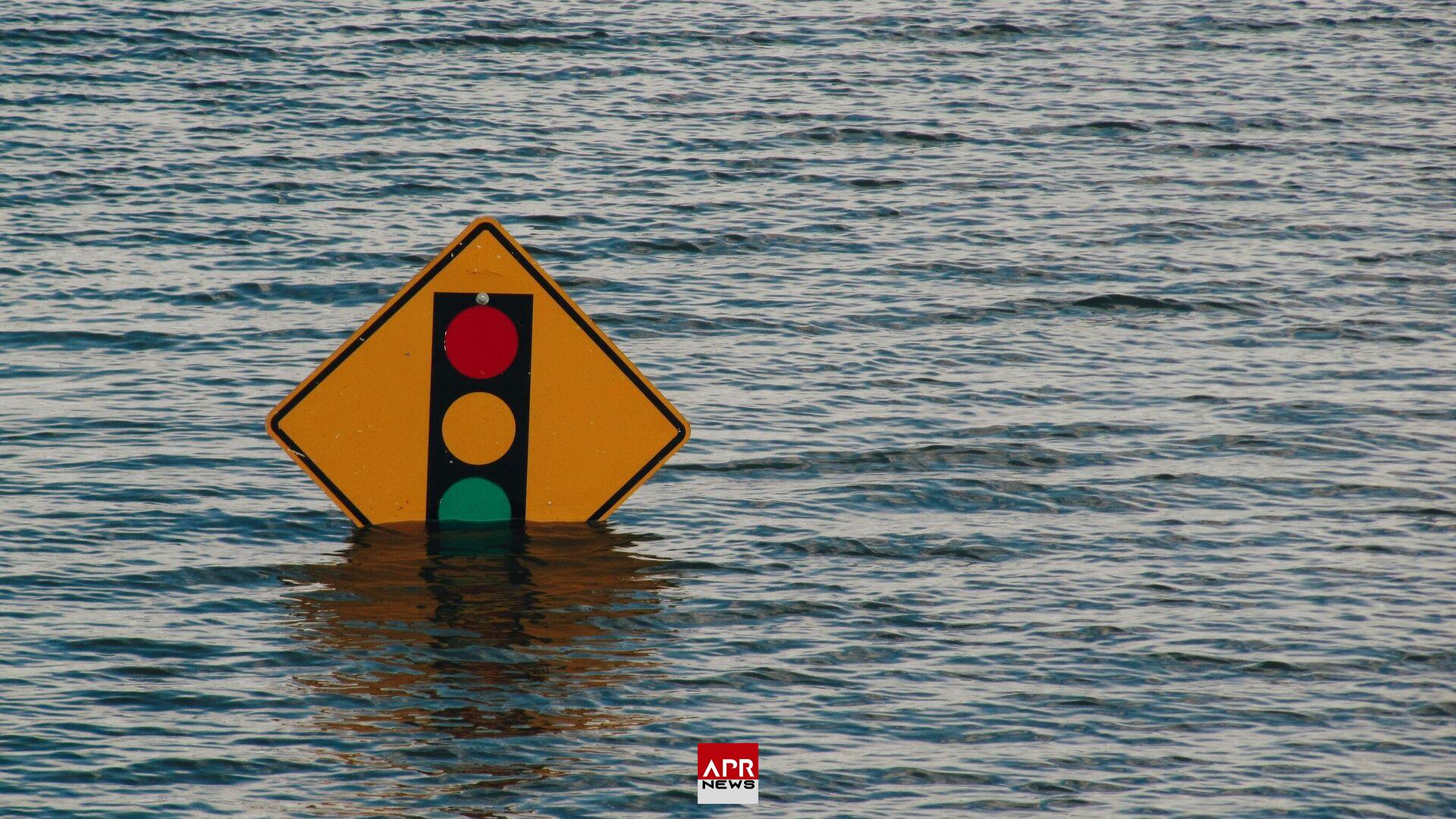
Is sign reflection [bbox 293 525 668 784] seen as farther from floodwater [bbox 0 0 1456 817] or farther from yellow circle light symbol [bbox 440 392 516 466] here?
yellow circle light symbol [bbox 440 392 516 466]

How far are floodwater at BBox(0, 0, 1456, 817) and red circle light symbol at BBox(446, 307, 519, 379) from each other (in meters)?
0.88

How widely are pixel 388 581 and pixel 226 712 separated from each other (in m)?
1.64

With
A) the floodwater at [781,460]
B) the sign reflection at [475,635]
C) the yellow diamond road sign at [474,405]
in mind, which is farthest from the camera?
the yellow diamond road sign at [474,405]

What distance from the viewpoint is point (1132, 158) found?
21172 mm

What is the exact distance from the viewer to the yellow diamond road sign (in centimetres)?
905

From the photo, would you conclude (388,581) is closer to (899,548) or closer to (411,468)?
(411,468)

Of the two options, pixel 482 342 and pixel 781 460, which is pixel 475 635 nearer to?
pixel 482 342

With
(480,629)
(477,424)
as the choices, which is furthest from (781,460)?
(480,629)

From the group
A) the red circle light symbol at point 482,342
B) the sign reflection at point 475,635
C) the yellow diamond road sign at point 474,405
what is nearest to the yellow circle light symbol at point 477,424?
the yellow diamond road sign at point 474,405

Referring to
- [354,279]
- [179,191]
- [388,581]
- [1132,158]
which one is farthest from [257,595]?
[1132,158]

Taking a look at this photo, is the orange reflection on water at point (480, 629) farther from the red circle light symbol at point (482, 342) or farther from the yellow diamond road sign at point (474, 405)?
the red circle light symbol at point (482, 342)

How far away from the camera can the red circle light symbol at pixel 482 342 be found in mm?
9078

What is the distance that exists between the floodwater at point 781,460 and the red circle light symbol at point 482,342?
2.90 ft

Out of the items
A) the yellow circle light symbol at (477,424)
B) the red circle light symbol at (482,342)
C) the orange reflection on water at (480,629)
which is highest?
the red circle light symbol at (482,342)
